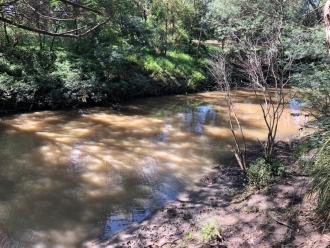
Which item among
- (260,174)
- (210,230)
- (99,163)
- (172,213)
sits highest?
(260,174)

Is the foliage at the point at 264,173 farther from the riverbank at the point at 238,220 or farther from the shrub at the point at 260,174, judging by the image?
the riverbank at the point at 238,220

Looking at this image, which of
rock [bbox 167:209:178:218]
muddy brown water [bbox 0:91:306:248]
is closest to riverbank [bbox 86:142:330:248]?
rock [bbox 167:209:178:218]

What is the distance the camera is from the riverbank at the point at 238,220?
480 cm

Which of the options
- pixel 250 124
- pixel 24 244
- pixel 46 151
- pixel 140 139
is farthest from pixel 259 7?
pixel 24 244

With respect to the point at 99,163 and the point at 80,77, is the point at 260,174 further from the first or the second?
the point at 80,77

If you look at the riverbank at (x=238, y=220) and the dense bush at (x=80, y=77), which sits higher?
the dense bush at (x=80, y=77)

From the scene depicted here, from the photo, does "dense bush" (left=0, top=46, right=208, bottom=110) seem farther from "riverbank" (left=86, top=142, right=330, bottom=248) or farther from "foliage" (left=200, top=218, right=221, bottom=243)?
"foliage" (left=200, top=218, right=221, bottom=243)

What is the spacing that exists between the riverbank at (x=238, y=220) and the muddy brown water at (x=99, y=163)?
514mm

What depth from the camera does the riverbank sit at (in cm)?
480

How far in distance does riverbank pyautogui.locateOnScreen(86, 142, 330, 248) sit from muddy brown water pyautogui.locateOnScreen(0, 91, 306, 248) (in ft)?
1.69

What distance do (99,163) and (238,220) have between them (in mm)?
4567

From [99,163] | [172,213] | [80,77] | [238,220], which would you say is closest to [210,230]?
[238,220]

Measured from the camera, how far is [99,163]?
927 cm

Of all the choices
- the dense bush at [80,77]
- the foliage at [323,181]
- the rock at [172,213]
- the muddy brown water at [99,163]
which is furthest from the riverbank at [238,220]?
the dense bush at [80,77]
